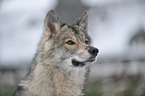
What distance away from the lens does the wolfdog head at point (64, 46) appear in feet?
11.8

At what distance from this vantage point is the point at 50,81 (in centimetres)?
352

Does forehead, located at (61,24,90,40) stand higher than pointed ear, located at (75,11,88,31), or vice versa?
pointed ear, located at (75,11,88,31)

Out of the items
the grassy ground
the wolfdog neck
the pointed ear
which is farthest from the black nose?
the grassy ground

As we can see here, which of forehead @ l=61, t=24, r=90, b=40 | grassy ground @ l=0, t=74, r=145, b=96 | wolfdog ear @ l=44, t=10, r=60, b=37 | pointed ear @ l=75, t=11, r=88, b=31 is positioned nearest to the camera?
wolfdog ear @ l=44, t=10, r=60, b=37

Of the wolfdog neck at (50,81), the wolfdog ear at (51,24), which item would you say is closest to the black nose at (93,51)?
the wolfdog neck at (50,81)

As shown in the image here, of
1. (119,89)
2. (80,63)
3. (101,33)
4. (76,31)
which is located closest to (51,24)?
(76,31)

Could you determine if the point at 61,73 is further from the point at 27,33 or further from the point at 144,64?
the point at 27,33

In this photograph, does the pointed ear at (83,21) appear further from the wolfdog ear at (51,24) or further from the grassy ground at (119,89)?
the grassy ground at (119,89)

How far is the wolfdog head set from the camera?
Result: 3.59 meters

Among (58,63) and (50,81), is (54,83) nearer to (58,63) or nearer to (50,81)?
(50,81)

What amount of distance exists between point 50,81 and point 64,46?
1.94 ft

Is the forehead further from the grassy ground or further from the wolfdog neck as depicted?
the grassy ground

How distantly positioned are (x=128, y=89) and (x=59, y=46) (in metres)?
3.54

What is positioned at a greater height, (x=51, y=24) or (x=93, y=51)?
(x=51, y=24)
